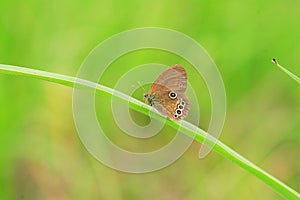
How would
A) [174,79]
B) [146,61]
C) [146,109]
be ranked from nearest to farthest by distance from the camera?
[146,109]
[174,79]
[146,61]

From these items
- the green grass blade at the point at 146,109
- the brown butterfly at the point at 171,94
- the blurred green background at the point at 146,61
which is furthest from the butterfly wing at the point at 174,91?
the blurred green background at the point at 146,61

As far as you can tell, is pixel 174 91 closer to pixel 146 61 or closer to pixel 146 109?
pixel 146 109

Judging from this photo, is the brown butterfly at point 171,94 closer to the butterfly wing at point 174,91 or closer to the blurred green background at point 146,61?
the butterfly wing at point 174,91

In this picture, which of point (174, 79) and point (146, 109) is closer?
point (146, 109)

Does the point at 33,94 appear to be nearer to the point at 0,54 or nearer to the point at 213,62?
the point at 0,54

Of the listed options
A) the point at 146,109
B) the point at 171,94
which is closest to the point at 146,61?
the point at 171,94

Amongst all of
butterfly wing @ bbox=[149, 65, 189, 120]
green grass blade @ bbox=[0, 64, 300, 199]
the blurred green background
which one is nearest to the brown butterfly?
butterfly wing @ bbox=[149, 65, 189, 120]
